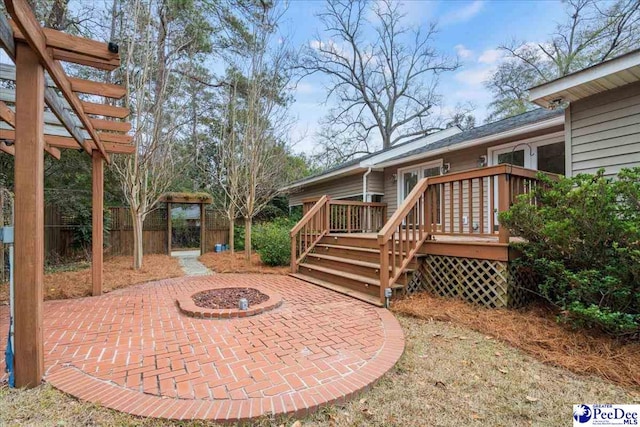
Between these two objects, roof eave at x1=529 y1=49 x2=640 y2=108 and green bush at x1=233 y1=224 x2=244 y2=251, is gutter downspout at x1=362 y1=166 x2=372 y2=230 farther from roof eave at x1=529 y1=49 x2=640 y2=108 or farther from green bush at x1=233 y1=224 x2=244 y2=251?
green bush at x1=233 y1=224 x2=244 y2=251

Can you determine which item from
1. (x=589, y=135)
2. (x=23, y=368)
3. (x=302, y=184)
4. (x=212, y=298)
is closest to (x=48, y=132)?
(x=212, y=298)

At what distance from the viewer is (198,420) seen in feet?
6.39

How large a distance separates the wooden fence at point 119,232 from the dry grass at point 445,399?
8.49m

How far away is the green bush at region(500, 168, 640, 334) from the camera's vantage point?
10.2ft

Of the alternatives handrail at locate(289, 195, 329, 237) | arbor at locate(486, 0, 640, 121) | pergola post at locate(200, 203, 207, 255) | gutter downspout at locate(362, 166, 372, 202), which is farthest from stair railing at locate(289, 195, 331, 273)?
arbor at locate(486, 0, 640, 121)

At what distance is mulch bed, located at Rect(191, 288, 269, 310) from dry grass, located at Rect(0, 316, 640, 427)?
2.24 meters

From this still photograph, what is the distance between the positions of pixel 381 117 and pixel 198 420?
2280 cm

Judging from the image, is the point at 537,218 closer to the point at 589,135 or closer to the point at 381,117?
the point at 589,135

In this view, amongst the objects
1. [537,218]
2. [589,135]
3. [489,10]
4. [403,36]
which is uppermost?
[403,36]

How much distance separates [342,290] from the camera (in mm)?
5395

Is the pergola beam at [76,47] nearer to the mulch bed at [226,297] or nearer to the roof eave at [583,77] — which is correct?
the mulch bed at [226,297]

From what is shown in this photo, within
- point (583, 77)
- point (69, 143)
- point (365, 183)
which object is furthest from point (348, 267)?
point (69, 143)

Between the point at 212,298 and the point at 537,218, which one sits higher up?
the point at 537,218

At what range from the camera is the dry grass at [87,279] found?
5.15 metres
